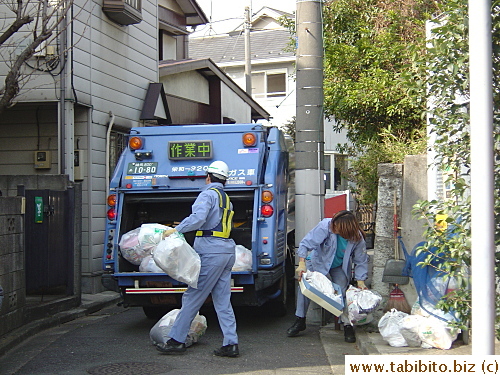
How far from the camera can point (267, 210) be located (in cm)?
791

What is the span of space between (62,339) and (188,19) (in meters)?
13.0

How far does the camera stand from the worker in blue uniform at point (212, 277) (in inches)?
262

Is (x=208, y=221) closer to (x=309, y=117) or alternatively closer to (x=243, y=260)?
(x=243, y=260)

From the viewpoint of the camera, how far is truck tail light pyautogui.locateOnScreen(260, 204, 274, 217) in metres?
7.89

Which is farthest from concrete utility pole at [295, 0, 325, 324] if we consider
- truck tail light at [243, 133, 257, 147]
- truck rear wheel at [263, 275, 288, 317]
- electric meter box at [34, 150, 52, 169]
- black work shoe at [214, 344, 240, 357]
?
electric meter box at [34, 150, 52, 169]

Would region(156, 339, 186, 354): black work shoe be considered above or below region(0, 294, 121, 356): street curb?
above

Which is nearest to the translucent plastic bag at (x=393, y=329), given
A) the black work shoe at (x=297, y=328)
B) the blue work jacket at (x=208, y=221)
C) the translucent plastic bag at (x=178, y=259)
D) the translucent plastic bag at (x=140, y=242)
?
the black work shoe at (x=297, y=328)

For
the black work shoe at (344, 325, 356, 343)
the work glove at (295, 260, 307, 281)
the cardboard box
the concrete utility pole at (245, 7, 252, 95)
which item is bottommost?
the black work shoe at (344, 325, 356, 343)

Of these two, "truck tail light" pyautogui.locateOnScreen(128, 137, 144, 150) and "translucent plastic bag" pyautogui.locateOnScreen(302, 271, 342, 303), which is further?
"truck tail light" pyautogui.locateOnScreen(128, 137, 144, 150)

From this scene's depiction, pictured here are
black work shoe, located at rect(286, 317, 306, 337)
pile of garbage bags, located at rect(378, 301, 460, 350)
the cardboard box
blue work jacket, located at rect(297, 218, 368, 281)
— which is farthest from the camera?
black work shoe, located at rect(286, 317, 306, 337)

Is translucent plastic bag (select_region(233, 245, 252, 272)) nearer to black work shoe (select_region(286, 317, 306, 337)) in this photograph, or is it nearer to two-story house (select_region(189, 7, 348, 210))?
black work shoe (select_region(286, 317, 306, 337))

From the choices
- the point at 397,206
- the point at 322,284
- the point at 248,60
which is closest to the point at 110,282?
the point at 322,284

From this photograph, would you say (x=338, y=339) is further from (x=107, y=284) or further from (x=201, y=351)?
(x=107, y=284)

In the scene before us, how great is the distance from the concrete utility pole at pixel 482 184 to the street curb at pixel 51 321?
16.6 ft
